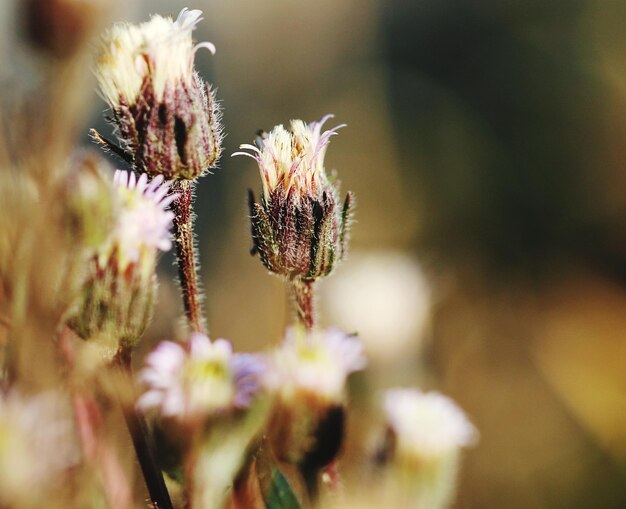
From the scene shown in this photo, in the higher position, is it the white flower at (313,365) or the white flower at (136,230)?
the white flower at (136,230)

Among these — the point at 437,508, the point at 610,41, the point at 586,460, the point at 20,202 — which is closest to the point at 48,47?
the point at 20,202

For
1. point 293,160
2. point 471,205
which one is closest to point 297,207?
point 293,160

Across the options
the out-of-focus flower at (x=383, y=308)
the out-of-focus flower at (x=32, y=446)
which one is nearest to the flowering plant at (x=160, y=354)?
the out-of-focus flower at (x=32, y=446)

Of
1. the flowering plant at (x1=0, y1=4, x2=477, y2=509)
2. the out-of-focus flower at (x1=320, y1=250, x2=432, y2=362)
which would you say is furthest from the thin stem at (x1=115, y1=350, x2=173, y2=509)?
the out-of-focus flower at (x1=320, y1=250, x2=432, y2=362)

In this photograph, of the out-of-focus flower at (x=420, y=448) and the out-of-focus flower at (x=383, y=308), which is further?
the out-of-focus flower at (x=383, y=308)

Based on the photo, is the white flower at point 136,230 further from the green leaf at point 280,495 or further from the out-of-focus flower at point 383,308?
the out-of-focus flower at point 383,308

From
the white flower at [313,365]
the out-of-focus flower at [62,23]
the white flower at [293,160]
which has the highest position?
the out-of-focus flower at [62,23]

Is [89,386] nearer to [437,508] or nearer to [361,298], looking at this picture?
[437,508]
